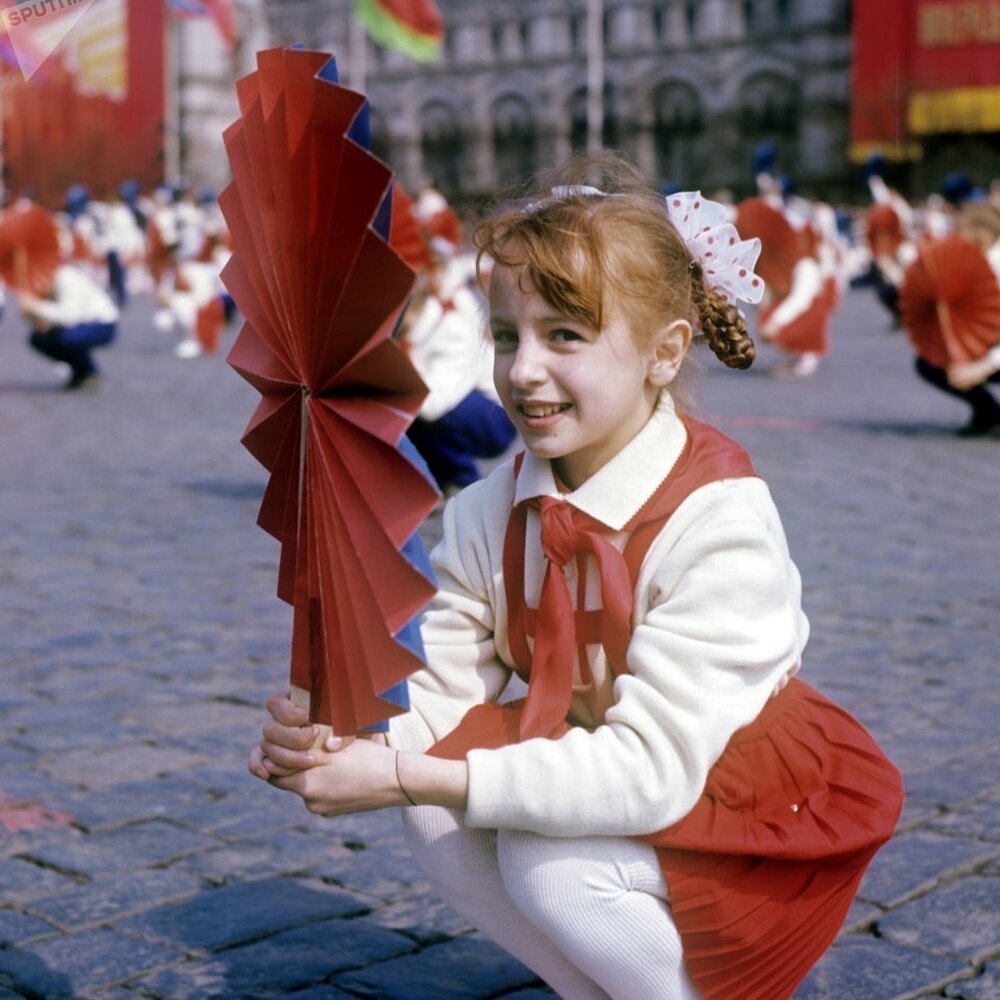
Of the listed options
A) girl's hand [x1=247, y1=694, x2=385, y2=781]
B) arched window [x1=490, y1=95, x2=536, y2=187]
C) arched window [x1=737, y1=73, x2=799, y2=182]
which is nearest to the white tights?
girl's hand [x1=247, y1=694, x2=385, y2=781]

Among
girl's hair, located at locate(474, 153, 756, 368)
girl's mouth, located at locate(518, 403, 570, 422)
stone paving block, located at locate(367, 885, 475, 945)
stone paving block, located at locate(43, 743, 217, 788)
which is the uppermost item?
girl's hair, located at locate(474, 153, 756, 368)

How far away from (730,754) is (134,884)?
56.8 inches

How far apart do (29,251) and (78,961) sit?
11.3m

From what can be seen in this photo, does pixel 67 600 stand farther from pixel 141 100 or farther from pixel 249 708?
pixel 141 100

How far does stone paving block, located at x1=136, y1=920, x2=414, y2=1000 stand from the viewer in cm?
274

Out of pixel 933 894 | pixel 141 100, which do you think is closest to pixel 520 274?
pixel 933 894

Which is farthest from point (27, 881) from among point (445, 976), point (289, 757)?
point (289, 757)

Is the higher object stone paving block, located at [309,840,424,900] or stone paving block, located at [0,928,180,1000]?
stone paving block, located at [0,928,180,1000]

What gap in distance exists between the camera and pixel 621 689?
208 centimetres

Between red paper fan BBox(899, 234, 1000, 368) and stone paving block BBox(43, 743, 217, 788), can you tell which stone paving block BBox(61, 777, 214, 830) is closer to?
stone paving block BBox(43, 743, 217, 788)

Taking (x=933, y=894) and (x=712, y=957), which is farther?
(x=933, y=894)

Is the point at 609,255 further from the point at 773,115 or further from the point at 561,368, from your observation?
the point at 773,115

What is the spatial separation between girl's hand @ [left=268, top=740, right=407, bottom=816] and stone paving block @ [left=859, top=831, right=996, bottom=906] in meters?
1.39

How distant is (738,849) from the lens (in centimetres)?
209
